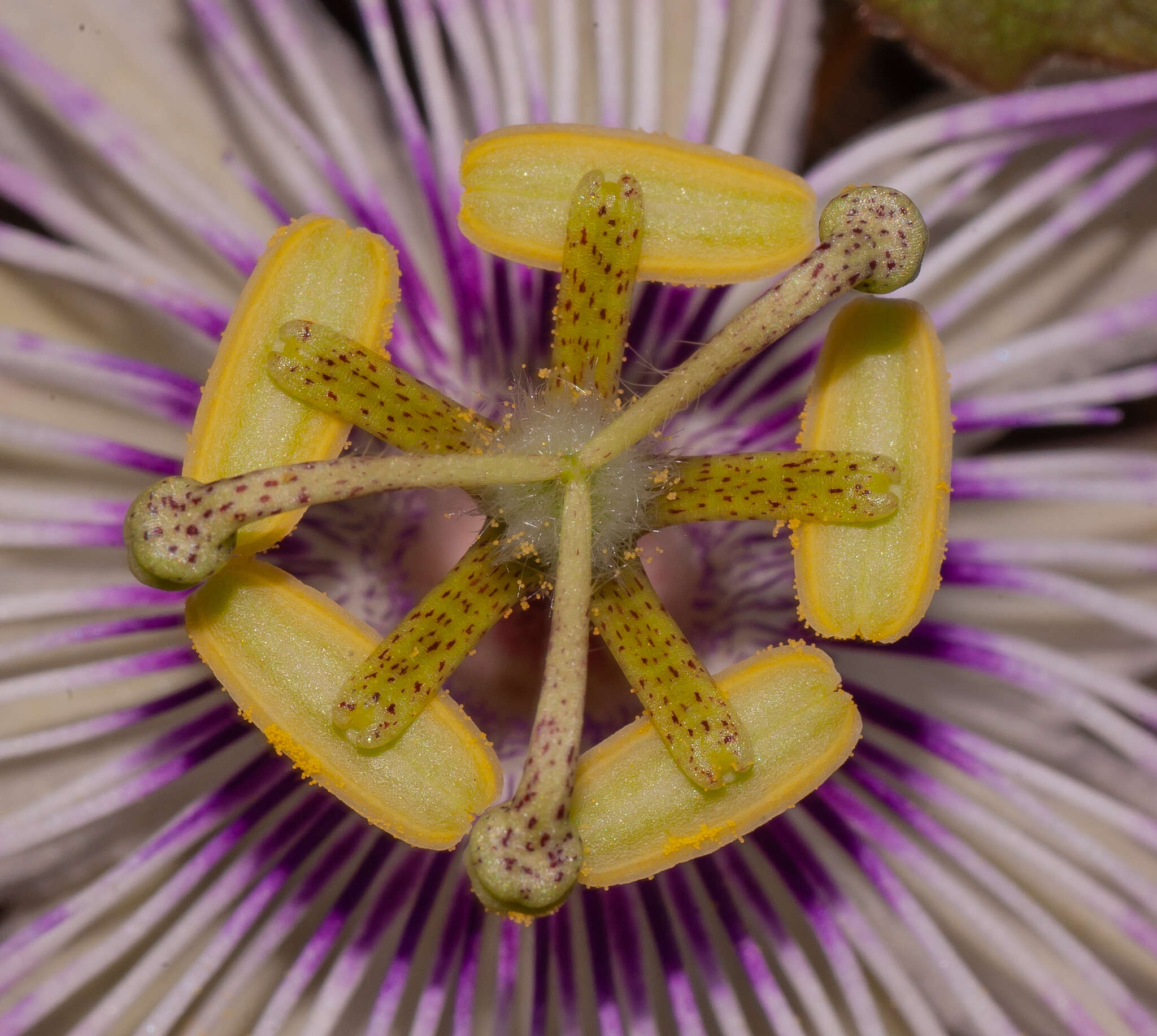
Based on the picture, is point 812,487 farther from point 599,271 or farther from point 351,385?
point 351,385

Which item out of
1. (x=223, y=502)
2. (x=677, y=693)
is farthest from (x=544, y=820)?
(x=223, y=502)

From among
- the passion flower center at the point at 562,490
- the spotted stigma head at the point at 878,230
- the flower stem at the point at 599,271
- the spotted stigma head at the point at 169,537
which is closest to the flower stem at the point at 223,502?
the spotted stigma head at the point at 169,537

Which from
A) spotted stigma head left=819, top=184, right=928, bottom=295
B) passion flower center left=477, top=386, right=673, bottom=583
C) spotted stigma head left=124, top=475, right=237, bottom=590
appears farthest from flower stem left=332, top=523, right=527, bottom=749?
spotted stigma head left=819, top=184, right=928, bottom=295

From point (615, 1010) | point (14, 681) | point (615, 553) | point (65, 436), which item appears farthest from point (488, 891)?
point (65, 436)

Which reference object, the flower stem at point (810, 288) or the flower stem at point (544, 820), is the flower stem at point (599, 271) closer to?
the flower stem at point (810, 288)

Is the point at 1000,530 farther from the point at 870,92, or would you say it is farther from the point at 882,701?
A: the point at 870,92

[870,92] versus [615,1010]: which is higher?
[870,92]

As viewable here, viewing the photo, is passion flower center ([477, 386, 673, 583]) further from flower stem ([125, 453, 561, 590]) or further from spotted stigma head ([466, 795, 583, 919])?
spotted stigma head ([466, 795, 583, 919])
